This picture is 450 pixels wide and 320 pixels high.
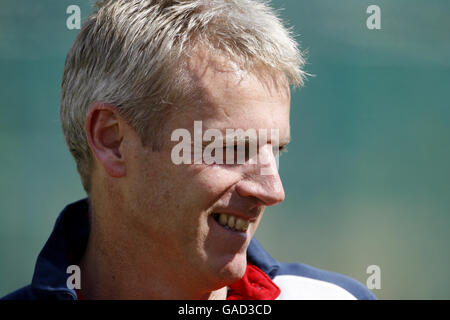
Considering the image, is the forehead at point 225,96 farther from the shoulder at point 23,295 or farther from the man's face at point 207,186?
the shoulder at point 23,295

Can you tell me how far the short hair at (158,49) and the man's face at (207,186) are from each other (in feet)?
0.15

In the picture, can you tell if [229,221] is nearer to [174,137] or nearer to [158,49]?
[174,137]

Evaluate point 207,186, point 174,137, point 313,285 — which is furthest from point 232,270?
point 313,285

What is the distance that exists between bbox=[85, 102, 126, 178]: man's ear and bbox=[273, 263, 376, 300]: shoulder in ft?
2.31

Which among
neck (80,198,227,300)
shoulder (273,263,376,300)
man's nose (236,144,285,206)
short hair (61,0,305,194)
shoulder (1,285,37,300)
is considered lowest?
shoulder (273,263,376,300)

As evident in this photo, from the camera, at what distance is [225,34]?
143cm

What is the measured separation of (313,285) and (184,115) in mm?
804

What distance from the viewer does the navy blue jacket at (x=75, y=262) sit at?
4.91 ft

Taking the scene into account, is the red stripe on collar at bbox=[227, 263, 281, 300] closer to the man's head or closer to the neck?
the neck

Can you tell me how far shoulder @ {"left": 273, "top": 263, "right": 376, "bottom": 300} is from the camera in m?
1.77

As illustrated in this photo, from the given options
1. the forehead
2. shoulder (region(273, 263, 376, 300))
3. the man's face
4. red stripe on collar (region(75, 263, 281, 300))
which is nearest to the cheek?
the man's face
